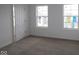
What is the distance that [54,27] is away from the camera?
72.1 inches

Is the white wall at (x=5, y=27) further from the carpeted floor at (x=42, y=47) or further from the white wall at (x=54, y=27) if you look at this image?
the white wall at (x=54, y=27)

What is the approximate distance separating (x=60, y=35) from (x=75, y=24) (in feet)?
1.01

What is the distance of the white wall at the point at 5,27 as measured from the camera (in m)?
1.70

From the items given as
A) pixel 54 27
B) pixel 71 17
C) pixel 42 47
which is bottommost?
pixel 42 47

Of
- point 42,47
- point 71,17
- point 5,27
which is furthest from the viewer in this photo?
point 42,47

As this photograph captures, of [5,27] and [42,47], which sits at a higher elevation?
[5,27]

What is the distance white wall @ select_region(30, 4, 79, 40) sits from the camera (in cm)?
170

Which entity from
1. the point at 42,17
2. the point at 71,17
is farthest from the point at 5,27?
the point at 71,17

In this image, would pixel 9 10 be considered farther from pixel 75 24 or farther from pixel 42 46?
pixel 75 24

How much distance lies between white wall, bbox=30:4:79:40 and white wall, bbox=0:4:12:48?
1.16ft

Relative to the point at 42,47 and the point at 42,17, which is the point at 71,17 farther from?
the point at 42,47

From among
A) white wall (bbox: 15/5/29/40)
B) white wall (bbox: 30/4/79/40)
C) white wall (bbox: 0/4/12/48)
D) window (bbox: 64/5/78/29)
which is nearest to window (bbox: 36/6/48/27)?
white wall (bbox: 30/4/79/40)

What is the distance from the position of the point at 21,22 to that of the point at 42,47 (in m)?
0.57

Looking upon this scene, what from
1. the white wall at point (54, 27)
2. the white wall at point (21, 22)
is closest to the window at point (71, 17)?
the white wall at point (54, 27)
